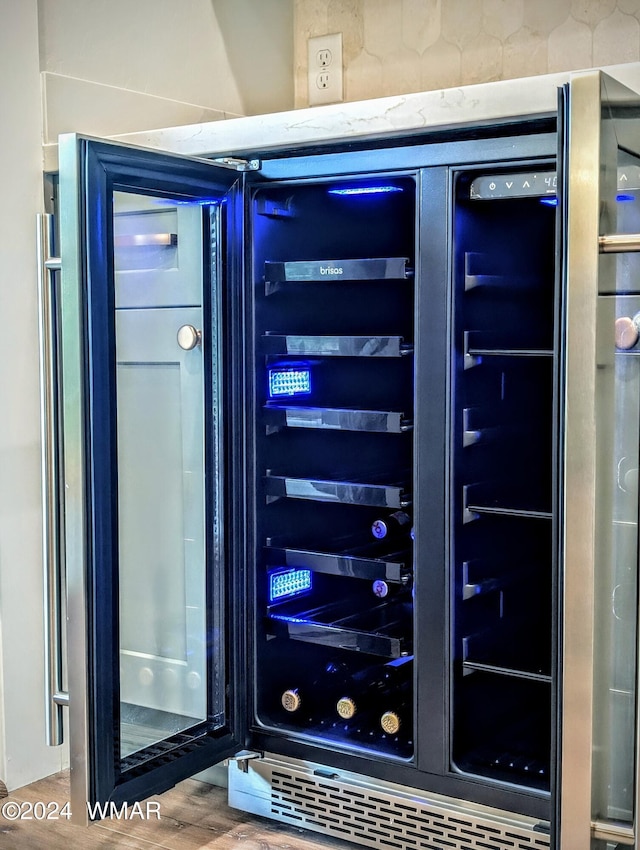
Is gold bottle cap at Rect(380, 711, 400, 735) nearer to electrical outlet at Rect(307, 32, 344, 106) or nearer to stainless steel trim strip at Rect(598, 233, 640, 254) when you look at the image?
stainless steel trim strip at Rect(598, 233, 640, 254)

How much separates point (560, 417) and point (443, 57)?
163 cm

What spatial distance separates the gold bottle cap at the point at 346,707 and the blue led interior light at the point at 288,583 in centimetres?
26

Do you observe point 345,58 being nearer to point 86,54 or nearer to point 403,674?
point 86,54

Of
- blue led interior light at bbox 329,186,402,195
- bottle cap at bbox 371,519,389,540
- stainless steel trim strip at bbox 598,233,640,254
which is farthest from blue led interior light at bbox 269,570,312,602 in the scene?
stainless steel trim strip at bbox 598,233,640,254

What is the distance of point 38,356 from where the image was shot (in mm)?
2291

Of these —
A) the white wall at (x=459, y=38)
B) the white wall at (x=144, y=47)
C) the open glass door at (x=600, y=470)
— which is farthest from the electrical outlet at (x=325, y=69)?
the open glass door at (x=600, y=470)

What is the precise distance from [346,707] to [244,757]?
242 mm

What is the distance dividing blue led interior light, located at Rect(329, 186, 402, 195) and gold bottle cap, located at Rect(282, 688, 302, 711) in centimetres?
107

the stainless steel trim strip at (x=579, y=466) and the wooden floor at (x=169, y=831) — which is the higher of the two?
the stainless steel trim strip at (x=579, y=466)

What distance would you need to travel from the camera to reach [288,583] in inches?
86.4

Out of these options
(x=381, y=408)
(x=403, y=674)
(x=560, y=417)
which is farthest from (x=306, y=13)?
(x=560, y=417)

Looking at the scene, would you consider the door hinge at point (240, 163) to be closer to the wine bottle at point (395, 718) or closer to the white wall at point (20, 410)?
the white wall at point (20, 410)

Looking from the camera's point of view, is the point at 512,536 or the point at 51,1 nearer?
the point at 512,536

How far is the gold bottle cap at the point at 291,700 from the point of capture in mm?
2109
